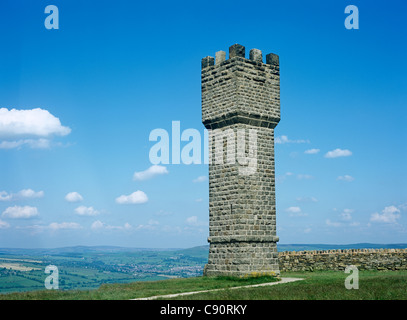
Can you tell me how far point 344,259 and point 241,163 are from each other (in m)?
8.03

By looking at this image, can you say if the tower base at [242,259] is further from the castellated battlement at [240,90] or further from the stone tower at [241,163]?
the castellated battlement at [240,90]

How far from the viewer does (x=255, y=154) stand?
2189 cm

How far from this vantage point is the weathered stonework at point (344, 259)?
24016 millimetres

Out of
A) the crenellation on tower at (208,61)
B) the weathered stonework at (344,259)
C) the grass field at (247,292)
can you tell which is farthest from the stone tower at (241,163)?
the weathered stonework at (344,259)

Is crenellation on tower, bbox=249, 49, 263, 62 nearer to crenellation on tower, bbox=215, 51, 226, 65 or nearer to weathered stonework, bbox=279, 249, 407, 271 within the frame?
crenellation on tower, bbox=215, 51, 226, 65

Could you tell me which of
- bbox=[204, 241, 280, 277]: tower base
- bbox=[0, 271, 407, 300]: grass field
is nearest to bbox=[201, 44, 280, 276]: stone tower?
bbox=[204, 241, 280, 277]: tower base

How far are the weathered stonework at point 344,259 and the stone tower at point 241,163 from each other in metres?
4.78

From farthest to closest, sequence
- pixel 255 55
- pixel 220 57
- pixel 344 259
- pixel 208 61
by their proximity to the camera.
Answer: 1. pixel 344 259
2. pixel 208 61
3. pixel 220 57
4. pixel 255 55

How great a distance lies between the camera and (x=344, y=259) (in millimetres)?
25062

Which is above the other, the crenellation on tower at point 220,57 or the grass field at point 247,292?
the crenellation on tower at point 220,57

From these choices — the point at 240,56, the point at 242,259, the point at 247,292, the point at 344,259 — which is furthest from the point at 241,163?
the point at 344,259

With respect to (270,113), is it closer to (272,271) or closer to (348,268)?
(272,271)

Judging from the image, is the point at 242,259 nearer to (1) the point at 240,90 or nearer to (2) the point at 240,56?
(1) the point at 240,90

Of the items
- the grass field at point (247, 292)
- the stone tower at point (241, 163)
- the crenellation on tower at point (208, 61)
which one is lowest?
the grass field at point (247, 292)
